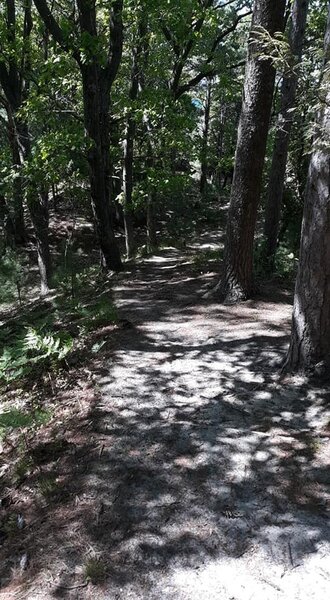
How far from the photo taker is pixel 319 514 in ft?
10.7

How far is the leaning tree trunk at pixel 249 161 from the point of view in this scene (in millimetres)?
6402

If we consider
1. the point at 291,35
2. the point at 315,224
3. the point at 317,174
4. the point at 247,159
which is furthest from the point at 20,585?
the point at 291,35

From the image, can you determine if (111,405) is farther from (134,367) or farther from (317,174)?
(317,174)

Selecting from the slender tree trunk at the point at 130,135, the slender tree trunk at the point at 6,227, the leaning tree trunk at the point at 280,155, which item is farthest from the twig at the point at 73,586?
the slender tree trunk at the point at 6,227

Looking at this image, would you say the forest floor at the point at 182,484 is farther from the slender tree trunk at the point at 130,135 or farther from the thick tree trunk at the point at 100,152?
the slender tree trunk at the point at 130,135

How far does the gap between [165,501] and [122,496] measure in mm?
355

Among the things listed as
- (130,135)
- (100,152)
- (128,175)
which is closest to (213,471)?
(100,152)

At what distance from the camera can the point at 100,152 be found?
1041 centimetres

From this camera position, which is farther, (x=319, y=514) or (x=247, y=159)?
(x=247, y=159)

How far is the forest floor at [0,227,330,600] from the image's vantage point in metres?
2.91

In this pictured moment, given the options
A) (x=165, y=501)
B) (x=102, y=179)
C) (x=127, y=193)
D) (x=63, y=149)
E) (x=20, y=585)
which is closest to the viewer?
(x=20, y=585)

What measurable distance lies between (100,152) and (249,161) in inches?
181

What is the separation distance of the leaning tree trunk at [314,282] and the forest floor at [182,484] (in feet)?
0.96

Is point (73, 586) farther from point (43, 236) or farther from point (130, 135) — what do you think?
point (130, 135)
